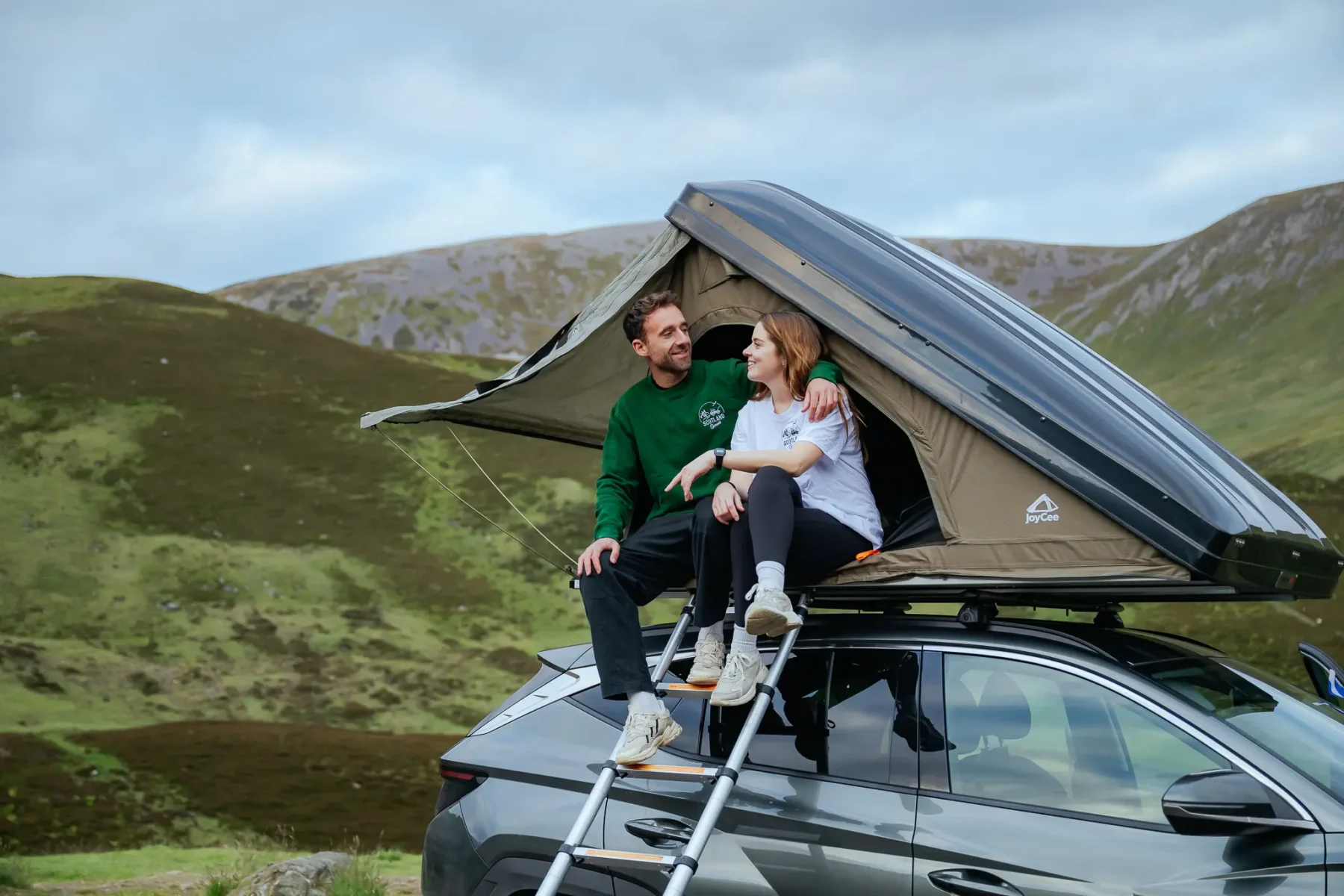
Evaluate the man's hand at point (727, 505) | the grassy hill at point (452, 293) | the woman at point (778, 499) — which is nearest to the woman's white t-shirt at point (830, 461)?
the woman at point (778, 499)

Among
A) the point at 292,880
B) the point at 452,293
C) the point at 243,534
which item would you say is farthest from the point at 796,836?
the point at 452,293

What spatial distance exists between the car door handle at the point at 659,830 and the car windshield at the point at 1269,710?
1.66 metres

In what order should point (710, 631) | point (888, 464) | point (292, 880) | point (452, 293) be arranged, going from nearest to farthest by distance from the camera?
point (710, 631) → point (888, 464) → point (292, 880) → point (452, 293)

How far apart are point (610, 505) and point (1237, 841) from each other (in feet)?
9.49

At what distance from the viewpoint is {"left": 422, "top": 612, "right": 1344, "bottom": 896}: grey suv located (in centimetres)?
354

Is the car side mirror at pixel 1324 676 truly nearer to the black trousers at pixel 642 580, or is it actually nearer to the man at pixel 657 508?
the man at pixel 657 508

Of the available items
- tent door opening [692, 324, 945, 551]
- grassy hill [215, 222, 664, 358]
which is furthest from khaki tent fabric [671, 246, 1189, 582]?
grassy hill [215, 222, 664, 358]

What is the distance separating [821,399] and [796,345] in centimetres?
30

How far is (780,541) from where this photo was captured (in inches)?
181

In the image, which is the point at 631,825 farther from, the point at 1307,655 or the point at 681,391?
the point at 1307,655

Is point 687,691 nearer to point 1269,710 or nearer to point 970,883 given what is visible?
point 970,883

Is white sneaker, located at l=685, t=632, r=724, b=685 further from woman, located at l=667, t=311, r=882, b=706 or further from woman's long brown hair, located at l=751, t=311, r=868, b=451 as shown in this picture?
woman's long brown hair, located at l=751, t=311, r=868, b=451

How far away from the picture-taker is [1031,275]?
492ft

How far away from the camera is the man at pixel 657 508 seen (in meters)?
4.68
